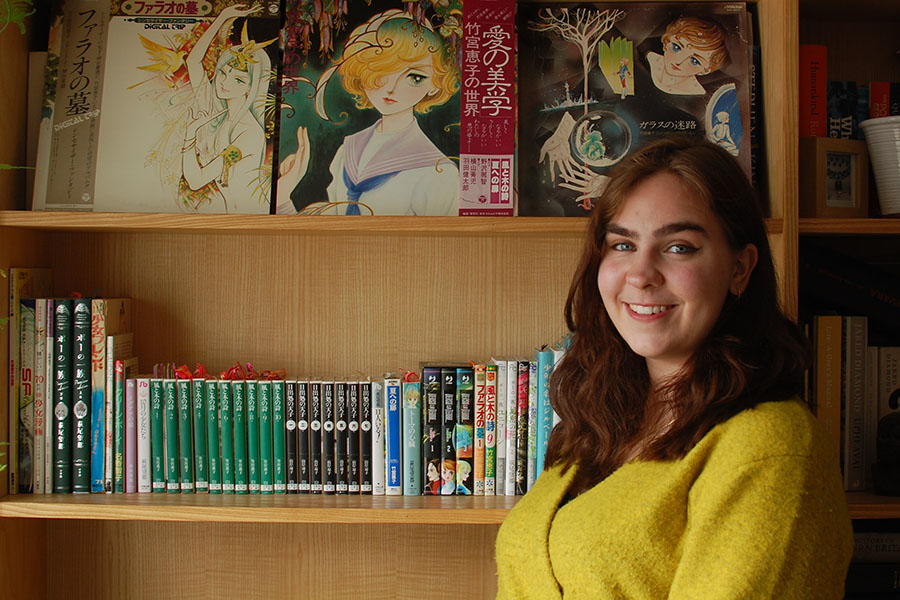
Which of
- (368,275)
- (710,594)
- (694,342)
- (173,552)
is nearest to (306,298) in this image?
(368,275)

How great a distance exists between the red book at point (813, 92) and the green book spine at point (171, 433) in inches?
48.2

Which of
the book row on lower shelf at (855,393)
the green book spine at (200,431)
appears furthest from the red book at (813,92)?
the green book spine at (200,431)

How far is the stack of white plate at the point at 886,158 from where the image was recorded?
4.48 ft

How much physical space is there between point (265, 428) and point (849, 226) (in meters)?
1.07

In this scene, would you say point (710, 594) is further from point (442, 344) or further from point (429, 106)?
point (429, 106)

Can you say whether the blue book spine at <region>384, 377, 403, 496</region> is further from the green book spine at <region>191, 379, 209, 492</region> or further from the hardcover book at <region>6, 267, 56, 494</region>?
the hardcover book at <region>6, 267, 56, 494</region>

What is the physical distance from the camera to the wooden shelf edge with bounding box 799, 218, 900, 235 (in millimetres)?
1320

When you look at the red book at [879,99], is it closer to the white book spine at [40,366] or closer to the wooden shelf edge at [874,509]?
the wooden shelf edge at [874,509]

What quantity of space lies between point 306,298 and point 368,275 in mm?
136

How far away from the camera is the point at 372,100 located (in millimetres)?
1495

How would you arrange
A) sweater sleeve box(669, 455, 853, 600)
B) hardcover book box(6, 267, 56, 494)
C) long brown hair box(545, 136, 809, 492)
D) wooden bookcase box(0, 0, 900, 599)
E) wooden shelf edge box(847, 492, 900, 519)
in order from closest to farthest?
1. sweater sleeve box(669, 455, 853, 600)
2. long brown hair box(545, 136, 809, 492)
3. wooden shelf edge box(847, 492, 900, 519)
4. hardcover book box(6, 267, 56, 494)
5. wooden bookcase box(0, 0, 900, 599)

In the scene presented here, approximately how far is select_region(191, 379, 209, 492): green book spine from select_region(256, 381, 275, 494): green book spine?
0.33ft

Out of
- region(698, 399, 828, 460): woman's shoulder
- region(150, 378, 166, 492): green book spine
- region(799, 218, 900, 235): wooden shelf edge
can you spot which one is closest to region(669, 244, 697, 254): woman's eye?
region(698, 399, 828, 460): woman's shoulder

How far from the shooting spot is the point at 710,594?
0.86m
